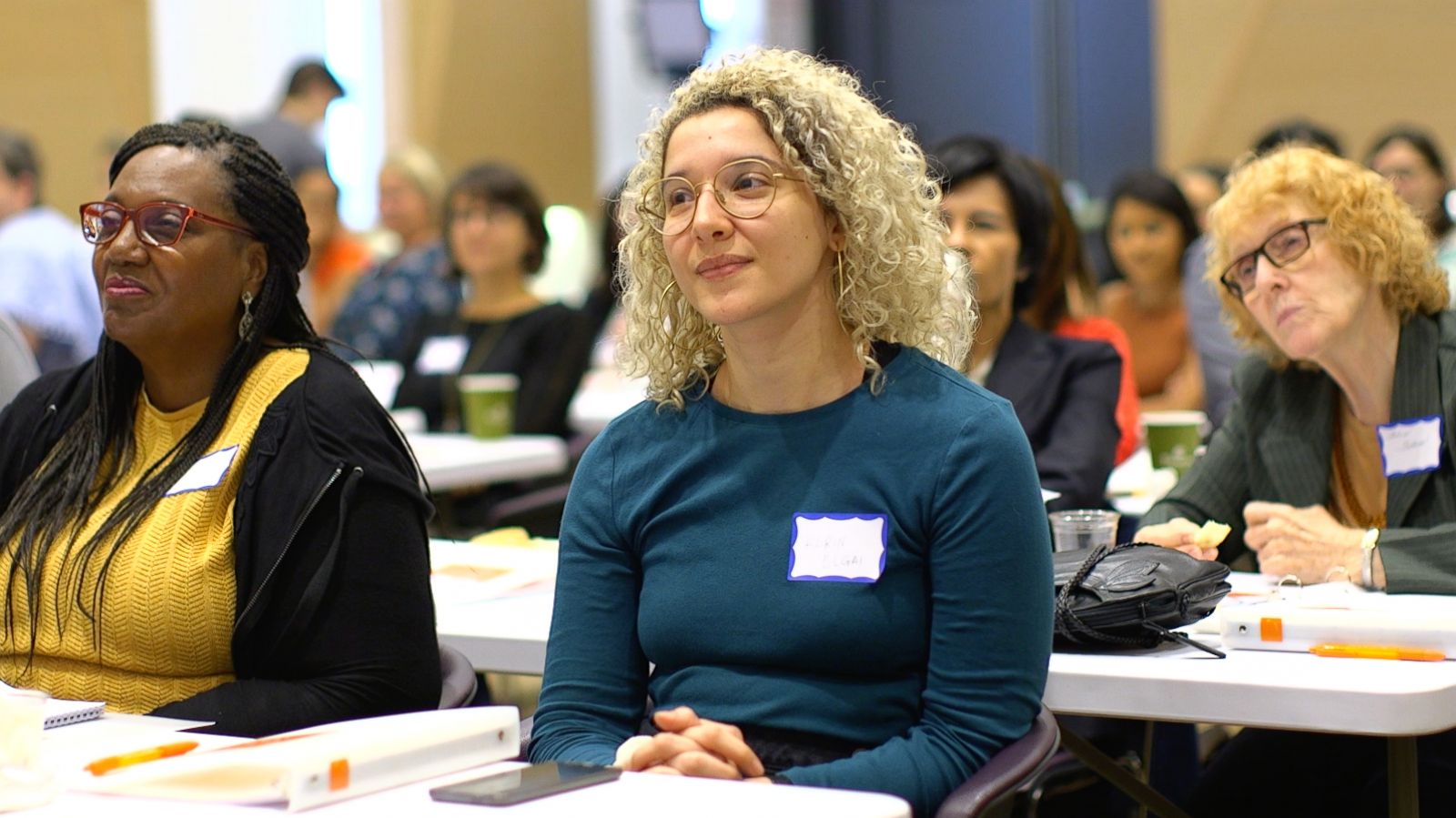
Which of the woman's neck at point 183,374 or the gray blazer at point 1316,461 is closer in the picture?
the woman's neck at point 183,374

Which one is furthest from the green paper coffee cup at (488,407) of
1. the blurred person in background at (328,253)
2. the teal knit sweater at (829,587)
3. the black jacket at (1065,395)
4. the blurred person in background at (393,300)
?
the teal knit sweater at (829,587)

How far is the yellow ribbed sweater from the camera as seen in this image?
84.9 inches

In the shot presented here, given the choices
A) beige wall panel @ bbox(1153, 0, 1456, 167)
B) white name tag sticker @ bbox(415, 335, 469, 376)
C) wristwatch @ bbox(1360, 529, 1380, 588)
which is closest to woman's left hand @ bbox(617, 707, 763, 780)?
wristwatch @ bbox(1360, 529, 1380, 588)

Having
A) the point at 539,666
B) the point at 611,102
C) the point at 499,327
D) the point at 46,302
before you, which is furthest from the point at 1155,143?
the point at 539,666

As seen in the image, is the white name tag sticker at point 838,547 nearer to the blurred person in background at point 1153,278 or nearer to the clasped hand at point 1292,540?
the clasped hand at point 1292,540

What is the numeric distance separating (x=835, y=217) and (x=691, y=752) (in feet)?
2.18

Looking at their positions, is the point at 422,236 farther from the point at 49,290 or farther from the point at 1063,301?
the point at 1063,301

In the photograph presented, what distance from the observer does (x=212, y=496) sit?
2.19 m

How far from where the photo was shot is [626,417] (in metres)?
2.13

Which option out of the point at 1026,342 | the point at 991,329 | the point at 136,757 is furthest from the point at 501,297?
the point at 136,757

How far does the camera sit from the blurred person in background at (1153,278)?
575 cm

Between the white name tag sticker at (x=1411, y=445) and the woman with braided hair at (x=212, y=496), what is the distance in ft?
4.98

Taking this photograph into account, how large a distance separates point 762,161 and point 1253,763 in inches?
48.6

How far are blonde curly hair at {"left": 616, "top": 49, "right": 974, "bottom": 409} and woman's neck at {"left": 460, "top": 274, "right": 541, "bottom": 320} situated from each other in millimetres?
3548
